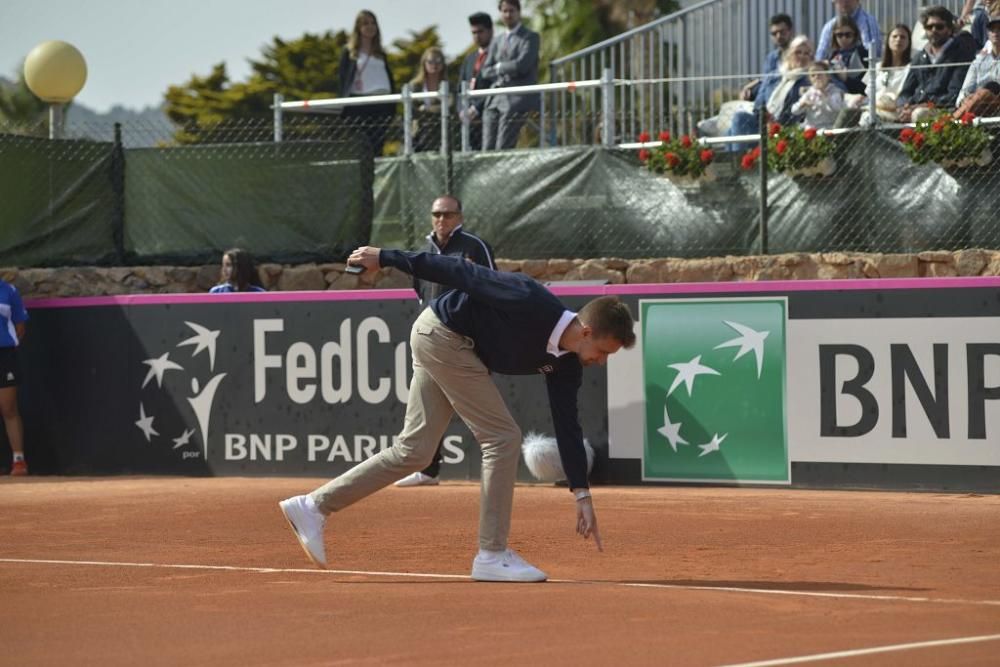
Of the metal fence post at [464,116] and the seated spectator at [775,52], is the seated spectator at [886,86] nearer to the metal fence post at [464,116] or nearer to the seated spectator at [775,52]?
the seated spectator at [775,52]

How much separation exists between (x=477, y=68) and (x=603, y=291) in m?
4.56

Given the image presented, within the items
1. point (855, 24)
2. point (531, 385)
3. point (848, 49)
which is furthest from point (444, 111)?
point (855, 24)

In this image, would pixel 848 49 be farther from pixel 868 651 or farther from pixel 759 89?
pixel 868 651

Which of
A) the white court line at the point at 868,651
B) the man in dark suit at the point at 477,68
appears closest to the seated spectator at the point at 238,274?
→ the man in dark suit at the point at 477,68

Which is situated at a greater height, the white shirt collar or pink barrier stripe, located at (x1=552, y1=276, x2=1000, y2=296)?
the white shirt collar

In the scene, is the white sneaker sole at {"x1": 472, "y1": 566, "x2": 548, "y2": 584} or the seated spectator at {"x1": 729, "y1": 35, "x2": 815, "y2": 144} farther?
the seated spectator at {"x1": 729, "y1": 35, "x2": 815, "y2": 144}

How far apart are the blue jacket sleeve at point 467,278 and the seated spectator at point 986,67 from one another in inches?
301

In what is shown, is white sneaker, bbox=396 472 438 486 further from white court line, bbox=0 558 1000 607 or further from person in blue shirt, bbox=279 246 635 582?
person in blue shirt, bbox=279 246 635 582

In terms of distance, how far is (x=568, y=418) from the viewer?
7.80m

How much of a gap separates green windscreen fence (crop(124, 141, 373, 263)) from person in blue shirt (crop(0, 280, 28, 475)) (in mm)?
1759

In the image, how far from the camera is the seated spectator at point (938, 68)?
46.8ft

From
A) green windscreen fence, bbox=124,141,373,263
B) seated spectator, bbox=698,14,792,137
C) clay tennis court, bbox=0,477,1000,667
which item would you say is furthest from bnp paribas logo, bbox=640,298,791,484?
green windscreen fence, bbox=124,141,373,263

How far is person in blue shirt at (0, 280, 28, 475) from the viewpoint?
50.4 feet

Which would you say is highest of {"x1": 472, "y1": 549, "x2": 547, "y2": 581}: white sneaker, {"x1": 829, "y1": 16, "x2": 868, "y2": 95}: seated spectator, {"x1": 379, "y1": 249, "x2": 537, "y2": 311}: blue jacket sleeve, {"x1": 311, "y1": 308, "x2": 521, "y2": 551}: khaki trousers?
{"x1": 829, "y1": 16, "x2": 868, "y2": 95}: seated spectator
